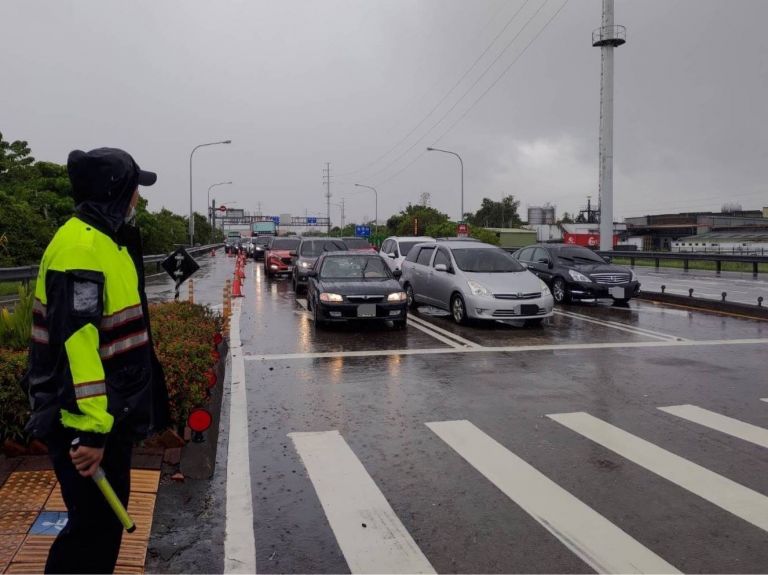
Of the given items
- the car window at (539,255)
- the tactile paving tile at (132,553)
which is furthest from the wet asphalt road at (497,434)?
the car window at (539,255)

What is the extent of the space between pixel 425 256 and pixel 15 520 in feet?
40.0

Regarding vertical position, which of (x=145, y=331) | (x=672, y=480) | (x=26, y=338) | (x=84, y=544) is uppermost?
(x=145, y=331)

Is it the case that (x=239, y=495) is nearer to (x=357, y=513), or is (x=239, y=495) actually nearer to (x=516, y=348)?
(x=357, y=513)

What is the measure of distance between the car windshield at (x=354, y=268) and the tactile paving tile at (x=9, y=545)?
993cm

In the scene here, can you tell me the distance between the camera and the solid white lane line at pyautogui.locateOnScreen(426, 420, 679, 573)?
371 cm

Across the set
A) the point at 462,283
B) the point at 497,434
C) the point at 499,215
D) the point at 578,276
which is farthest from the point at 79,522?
the point at 499,215

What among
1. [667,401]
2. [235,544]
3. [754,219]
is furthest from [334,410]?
[754,219]

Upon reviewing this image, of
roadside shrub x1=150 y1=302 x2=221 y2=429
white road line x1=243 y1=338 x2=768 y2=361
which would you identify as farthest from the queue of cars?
roadside shrub x1=150 y1=302 x2=221 y2=429

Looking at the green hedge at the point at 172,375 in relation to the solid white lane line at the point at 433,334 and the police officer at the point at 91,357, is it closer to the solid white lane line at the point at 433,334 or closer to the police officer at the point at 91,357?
the police officer at the point at 91,357

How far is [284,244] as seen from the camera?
94.2ft

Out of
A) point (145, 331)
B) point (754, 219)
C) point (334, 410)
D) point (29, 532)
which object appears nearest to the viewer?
point (145, 331)

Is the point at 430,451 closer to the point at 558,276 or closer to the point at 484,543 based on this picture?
the point at 484,543

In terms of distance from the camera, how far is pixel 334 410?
6941 millimetres

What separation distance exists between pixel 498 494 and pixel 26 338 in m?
4.16
